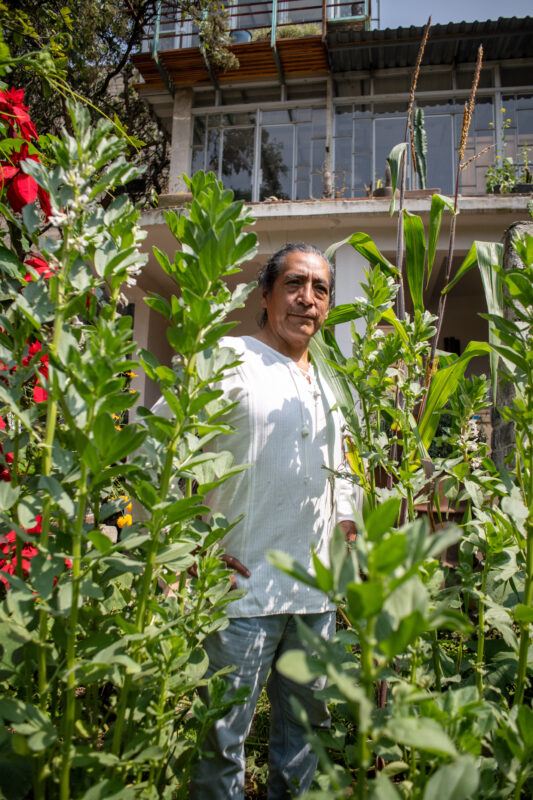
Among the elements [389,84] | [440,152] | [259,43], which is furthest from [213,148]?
[440,152]

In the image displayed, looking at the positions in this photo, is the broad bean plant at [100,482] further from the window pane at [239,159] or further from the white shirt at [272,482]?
the window pane at [239,159]

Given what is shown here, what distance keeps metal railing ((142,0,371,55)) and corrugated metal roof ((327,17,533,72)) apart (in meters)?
0.39

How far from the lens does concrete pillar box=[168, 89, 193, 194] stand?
10.5m

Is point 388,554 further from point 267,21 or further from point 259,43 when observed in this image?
point 267,21

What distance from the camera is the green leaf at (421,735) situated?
51 centimetres

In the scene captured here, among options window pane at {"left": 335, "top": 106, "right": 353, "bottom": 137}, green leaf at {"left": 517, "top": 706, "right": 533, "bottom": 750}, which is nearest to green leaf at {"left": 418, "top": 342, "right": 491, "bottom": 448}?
green leaf at {"left": 517, "top": 706, "right": 533, "bottom": 750}

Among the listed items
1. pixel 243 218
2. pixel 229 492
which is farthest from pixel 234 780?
pixel 243 218

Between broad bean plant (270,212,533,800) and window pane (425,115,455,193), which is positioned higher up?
window pane (425,115,455,193)

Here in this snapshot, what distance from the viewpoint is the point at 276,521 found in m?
1.64

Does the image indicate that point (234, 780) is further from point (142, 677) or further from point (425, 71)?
point (425, 71)

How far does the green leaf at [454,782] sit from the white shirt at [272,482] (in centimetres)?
97

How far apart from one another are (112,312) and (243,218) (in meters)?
0.25

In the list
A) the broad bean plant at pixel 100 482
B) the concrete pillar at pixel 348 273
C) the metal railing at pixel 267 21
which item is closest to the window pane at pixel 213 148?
the metal railing at pixel 267 21

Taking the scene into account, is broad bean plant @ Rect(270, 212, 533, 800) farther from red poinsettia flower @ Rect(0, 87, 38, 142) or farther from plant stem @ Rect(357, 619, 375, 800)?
red poinsettia flower @ Rect(0, 87, 38, 142)
